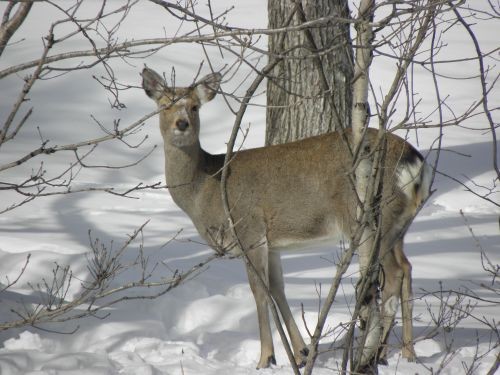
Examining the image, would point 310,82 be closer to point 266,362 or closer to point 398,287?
point 398,287

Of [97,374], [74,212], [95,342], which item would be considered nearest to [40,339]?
[95,342]

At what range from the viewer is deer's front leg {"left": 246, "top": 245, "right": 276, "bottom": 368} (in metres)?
6.38

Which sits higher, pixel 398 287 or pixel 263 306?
pixel 398 287

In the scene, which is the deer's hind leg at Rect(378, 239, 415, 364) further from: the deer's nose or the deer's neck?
the deer's nose

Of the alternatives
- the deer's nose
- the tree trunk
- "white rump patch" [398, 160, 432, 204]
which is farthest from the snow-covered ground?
the tree trunk

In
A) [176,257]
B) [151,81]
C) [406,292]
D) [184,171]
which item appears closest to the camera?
[406,292]

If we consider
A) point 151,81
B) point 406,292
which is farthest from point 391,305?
point 151,81

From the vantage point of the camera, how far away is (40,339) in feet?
21.0

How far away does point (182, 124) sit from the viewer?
6805 millimetres

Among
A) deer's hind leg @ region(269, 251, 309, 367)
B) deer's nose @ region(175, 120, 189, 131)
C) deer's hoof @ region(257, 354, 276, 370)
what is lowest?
deer's hoof @ region(257, 354, 276, 370)

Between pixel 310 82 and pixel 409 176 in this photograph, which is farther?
pixel 310 82

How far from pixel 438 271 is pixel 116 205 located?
176 inches

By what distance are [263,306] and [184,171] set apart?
1324 millimetres

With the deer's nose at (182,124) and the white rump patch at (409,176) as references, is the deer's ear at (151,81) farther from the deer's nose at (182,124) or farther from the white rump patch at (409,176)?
the white rump patch at (409,176)
